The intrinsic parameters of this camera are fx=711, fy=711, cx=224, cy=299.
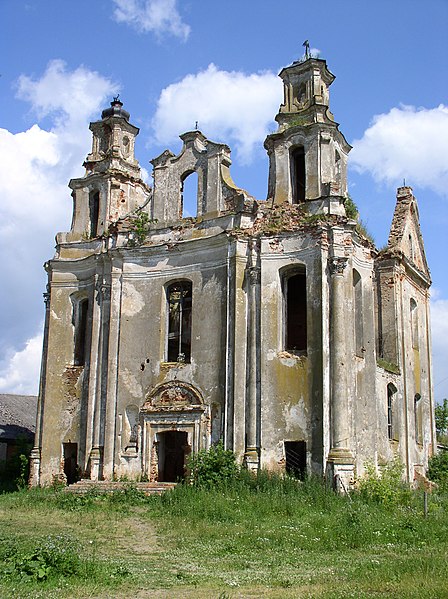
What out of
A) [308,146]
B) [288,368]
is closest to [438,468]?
[288,368]

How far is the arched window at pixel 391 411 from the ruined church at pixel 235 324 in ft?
0.12

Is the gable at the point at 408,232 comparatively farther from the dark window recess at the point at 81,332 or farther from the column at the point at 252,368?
the dark window recess at the point at 81,332

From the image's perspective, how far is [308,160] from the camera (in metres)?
21.2

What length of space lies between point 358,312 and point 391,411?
3.64 meters

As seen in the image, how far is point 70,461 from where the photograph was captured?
75.1ft

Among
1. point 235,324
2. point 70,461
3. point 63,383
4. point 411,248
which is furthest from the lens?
point 411,248

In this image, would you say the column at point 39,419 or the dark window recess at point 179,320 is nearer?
the dark window recess at point 179,320

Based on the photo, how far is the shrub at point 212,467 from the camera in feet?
60.5

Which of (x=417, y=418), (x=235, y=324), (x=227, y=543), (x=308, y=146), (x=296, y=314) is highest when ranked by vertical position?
A: (x=308, y=146)

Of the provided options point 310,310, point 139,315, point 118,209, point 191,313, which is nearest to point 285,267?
point 310,310

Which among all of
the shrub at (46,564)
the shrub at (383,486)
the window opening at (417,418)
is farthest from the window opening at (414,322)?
the shrub at (46,564)

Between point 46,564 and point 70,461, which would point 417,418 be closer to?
point 70,461

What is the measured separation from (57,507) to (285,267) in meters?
8.84

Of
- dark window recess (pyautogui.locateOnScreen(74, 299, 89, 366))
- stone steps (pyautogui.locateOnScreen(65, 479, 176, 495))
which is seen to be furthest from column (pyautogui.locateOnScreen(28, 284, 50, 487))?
stone steps (pyautogui.locateOnScreen(65, 479, 176, 495))
